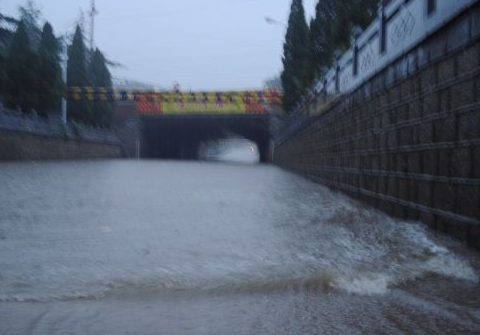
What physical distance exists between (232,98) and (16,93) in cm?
1934

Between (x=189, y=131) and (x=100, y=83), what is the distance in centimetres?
1233

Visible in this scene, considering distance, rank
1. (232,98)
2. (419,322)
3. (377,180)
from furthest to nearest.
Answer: (232,98), (377,180), (419,322)

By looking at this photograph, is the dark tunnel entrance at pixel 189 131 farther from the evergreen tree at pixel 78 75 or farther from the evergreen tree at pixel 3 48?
the evergreen tree at pixel 3 48

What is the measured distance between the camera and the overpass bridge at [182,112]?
45.1 meters

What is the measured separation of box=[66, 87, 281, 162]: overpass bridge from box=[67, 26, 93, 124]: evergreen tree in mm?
2557

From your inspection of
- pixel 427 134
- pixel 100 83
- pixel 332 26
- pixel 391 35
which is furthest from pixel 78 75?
pixel 427 134

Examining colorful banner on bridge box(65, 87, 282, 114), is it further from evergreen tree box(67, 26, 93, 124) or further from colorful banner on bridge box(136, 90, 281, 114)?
evergreen tree box(67, 26, 93, 124)

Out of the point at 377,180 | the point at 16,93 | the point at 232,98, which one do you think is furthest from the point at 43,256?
the point at 232,98

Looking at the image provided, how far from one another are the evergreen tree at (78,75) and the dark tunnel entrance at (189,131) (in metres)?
7.55

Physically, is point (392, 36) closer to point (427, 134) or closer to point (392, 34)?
point (392, 34)

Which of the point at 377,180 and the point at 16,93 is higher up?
the point at 16,93

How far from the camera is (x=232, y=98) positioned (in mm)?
46688

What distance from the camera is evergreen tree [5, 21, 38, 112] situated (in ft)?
105

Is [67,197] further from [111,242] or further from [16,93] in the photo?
[16,93]
